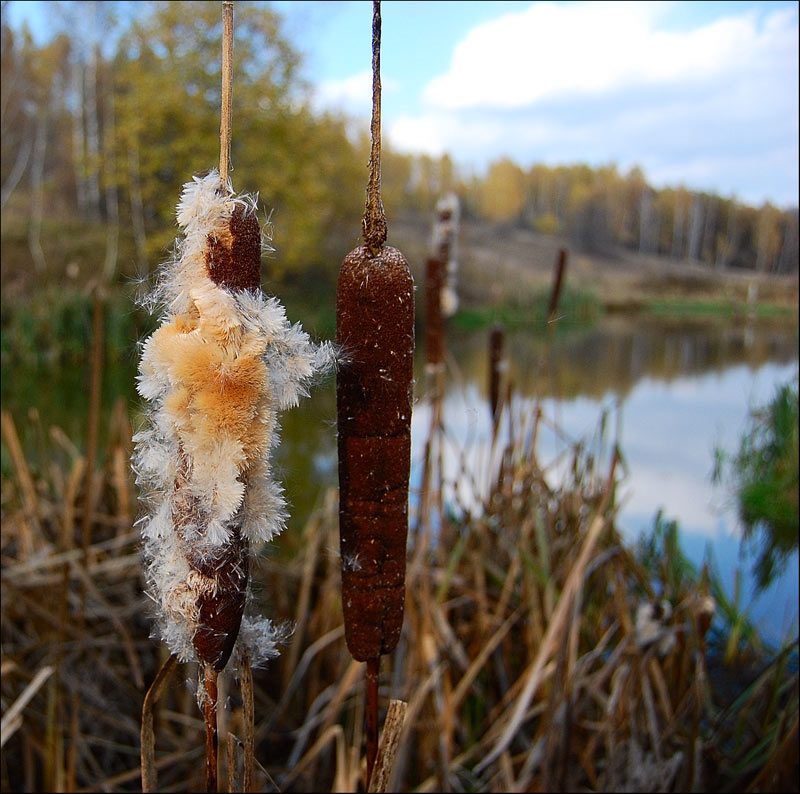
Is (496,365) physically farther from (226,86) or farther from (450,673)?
(226,86)

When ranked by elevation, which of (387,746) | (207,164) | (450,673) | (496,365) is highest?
(207,164)

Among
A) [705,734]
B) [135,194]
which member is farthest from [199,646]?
[135,194]

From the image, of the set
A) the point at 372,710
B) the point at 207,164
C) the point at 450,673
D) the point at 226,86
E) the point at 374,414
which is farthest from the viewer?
the point at 207,164

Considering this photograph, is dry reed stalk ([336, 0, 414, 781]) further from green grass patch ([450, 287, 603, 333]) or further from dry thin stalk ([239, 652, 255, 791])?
green grass patch ([450, 287, 603, 333])

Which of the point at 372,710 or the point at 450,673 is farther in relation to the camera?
the point at 450,673

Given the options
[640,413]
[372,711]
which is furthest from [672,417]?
[372,711]

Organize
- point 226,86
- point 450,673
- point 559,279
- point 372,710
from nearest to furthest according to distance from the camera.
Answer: point 226,86
point 372,710
point 450,673
point 559,279

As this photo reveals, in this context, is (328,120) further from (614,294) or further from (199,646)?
(199,646)
